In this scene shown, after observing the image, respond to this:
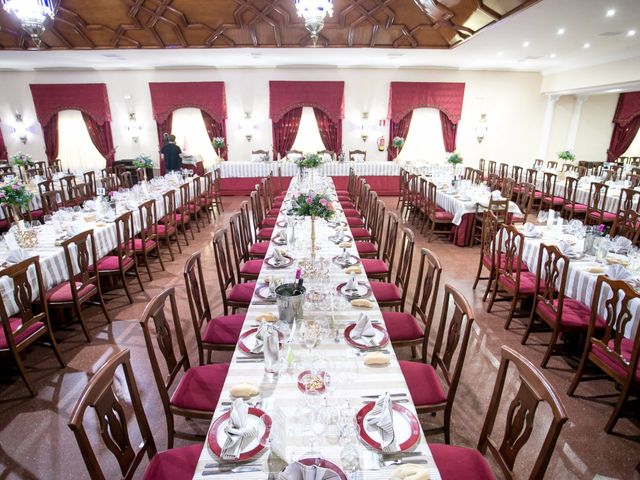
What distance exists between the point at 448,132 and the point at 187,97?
332 inches

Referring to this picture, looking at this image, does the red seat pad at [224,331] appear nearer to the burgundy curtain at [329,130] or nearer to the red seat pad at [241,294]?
the red seat pad at [241,294]

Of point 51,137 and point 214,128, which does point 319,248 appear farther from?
point 51,137

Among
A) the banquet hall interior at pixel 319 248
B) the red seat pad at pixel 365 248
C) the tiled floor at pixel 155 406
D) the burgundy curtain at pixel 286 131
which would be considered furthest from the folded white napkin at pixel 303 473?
the burgundy curtain at pixel 286 131

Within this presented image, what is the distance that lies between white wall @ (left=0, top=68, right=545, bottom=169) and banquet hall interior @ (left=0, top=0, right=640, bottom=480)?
0.22 feet

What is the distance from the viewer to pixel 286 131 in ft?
38.2

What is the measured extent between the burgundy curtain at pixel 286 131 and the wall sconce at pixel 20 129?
8.08 m

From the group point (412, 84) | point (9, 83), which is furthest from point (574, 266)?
point (9, 83)

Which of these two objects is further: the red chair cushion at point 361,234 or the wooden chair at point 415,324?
the red chair cushion at point 361,234

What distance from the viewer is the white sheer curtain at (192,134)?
38.5ft

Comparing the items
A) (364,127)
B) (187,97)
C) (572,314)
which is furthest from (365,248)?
(187,97)

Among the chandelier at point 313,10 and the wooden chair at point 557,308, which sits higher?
the chandelier at point 313,10

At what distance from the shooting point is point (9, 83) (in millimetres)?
11172

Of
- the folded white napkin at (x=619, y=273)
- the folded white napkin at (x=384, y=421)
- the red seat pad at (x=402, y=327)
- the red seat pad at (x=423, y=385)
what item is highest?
the folded white napkin at (x=619, y=273)

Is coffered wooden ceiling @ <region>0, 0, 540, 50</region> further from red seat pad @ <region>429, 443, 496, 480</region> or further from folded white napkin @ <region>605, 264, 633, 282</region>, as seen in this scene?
red seat pad @ <region>429, 443, 496, 480</region>
